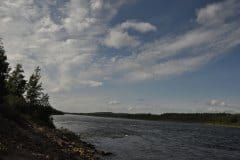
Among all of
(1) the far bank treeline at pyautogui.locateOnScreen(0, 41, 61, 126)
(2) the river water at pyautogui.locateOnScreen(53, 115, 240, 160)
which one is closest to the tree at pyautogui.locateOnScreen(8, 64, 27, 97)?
(1) the far bank treeline at pyautogui.locateOnScreen(0, 41, 61, 126)

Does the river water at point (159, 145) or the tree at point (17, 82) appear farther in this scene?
the tree at point (17, 82)

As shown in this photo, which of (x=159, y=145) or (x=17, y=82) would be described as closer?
(x=159, y=145)

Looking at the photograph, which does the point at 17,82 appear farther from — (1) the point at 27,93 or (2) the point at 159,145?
(2) the point at 159,145

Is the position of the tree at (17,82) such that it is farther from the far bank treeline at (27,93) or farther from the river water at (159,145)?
the river water at (159,145)

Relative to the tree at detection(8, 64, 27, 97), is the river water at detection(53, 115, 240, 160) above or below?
below

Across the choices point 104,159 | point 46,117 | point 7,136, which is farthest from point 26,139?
point 46,117

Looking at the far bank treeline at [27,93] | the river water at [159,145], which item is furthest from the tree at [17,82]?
the river water at [159,145]

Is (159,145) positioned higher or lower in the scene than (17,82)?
lower

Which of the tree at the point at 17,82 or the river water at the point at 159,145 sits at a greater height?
the tree at the point at 17,82

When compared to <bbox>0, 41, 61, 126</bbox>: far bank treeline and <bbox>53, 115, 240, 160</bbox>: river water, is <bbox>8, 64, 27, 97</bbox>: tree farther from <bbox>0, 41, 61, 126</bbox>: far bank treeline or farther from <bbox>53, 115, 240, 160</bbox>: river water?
<bbox>53, 115, 240, 160</bbox>: river water

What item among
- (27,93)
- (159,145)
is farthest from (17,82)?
(159,145)

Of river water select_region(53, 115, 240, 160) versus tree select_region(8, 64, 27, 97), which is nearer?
river water select_region(53, 115, 240, 160)

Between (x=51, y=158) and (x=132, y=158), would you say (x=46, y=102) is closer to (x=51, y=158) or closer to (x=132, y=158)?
(x=132, y=158)

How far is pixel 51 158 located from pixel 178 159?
23448 mm
